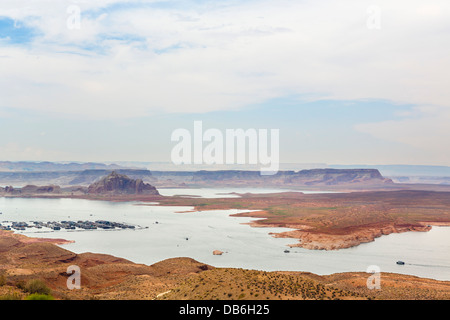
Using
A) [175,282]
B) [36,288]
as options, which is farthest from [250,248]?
[36,288]

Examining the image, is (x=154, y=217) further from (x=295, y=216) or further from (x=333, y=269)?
(x=333, y=269)

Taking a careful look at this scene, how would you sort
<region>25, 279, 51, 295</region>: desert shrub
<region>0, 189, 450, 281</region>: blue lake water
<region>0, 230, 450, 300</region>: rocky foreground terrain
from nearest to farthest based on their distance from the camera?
1. <region>0, 230, 450, 300</region>: rocky foreground terrain
2. <region>25, 279, 51, 295</region>: desert shrub
3. <region>0, 189, 450, 281</region>: blue lake water

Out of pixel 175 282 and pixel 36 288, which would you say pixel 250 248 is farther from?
pixel 36 288

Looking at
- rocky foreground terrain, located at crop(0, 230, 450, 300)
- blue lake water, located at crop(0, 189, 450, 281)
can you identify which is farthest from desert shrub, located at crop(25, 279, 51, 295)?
A: blue lake water, located at crop(0, 189, 450, 281)

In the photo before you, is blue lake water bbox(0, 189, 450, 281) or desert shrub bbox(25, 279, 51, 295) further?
blue lake water bbox(0, 189, 450, 281)

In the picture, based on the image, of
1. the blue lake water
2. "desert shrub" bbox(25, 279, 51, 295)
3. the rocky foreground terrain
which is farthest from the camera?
the blue lake water

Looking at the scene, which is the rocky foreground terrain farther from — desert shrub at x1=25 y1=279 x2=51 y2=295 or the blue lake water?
the blue lake water

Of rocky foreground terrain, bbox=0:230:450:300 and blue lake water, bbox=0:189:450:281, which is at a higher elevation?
rocky foreground terrain, bbox=0:230:450:300

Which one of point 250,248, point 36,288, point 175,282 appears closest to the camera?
point 36,288
